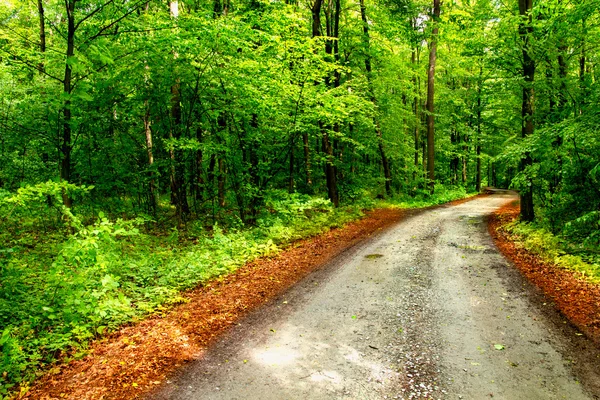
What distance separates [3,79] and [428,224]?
52.0 feet

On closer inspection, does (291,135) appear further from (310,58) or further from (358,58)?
(358,58)

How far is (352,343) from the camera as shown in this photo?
4.72 m

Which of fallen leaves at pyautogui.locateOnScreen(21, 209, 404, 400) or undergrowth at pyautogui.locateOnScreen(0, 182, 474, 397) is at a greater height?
undergrowth at pyautogui.locateOnScreen(0, 182, 474, 397)

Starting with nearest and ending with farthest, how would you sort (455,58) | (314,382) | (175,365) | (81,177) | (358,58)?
(314,382) < (175,365) < (81,177) < (358,58) < (455,58)

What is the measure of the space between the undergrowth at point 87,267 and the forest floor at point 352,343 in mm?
333

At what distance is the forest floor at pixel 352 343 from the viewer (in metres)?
3.80

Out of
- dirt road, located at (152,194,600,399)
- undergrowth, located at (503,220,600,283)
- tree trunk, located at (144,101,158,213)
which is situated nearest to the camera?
dirt road, located at (152,194,600,399)

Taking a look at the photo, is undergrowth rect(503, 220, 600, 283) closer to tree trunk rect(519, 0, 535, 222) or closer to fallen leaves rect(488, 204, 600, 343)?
fallen leaves rect(488, 204, 600, 343)

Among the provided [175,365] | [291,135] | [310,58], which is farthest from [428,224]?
[175,365]

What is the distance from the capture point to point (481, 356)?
4367mm

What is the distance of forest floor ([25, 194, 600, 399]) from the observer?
3.80 meters

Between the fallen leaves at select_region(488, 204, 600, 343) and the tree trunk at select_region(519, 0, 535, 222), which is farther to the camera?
the tree trunk at select_region(519, 0, 535, 222)

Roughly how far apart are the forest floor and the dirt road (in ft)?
0.06

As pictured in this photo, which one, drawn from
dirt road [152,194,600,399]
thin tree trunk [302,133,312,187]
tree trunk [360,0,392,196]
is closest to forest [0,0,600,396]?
thin tree trunk [302,133,312,187]
